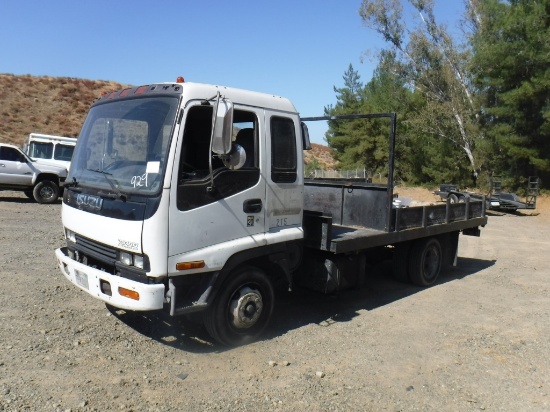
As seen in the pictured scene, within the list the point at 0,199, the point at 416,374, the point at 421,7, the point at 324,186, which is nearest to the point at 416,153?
the point at 421,7

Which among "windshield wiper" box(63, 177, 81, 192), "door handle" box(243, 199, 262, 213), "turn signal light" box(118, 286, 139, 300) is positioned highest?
"windshield wiper" box(63, 177, 81, 192)

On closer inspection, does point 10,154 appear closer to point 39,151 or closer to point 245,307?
point 39,151

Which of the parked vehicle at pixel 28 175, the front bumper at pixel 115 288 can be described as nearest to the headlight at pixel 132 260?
the front bumper at pixel 115 288

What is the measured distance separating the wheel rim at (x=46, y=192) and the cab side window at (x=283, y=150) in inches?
519

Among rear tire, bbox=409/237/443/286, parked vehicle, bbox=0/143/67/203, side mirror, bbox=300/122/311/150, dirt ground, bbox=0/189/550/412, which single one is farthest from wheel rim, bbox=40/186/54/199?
side mirror, bbox=300/122/311/150

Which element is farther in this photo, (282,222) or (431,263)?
(431,263)

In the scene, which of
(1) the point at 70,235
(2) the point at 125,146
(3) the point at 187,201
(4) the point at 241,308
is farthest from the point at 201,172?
(1) the point at 70,235

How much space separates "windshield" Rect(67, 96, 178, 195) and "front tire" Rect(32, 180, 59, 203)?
12.1m

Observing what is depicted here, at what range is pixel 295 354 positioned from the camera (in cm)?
491

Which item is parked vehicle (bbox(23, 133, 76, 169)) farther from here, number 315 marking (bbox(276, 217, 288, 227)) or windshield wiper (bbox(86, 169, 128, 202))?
number 315 marking (bbox(276, 217, 288, 227))

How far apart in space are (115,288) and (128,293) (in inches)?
6.5

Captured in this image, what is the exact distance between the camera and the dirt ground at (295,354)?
401cm

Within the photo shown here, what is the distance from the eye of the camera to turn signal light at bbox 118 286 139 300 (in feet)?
13.7

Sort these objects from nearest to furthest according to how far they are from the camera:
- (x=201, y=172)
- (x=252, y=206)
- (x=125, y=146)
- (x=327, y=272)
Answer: (x=201, y=172), (x=125, y=146), (x=252, y=206), (x=327, y=272)
